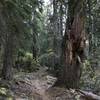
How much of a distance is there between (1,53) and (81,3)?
14.5 ft

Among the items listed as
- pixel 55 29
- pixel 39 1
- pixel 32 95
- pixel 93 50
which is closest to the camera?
pixel 32 95

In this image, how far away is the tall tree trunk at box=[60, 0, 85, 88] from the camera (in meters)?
8.33

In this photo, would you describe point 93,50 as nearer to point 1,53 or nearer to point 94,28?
point 94,28

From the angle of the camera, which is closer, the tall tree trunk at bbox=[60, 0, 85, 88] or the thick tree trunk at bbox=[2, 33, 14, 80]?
the tall tree trunk at bbox=[60, 0, 85, 88]

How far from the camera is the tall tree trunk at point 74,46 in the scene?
328 inches

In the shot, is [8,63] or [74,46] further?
[8,63]

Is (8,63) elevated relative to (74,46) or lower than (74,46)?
lower

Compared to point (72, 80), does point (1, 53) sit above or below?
above

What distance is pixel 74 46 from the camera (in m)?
8.43

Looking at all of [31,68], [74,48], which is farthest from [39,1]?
[31,68]

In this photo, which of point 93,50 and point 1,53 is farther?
point 93,50

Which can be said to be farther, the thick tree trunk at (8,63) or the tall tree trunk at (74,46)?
the thick tree trunk at (8,63)

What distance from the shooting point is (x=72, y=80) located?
8.41 meters

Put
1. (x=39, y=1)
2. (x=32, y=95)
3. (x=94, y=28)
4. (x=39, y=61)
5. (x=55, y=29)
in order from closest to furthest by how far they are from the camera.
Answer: (x=32, y=95), (x=39, y=1), (x=94, y=28), (x=55, y=29), (x=39, y=61)
